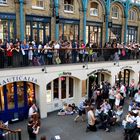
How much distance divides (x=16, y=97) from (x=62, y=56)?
4.29 metres

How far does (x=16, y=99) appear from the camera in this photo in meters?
16.3

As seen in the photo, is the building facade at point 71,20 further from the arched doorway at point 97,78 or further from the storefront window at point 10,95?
the storefront window at point 10,95

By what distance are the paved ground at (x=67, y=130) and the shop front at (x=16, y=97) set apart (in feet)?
2.28

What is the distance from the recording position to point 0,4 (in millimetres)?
16844

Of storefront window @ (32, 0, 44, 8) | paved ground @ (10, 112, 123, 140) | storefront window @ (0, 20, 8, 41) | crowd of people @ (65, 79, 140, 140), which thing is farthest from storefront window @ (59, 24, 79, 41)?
paved ground @ (10, 112, 123, 140)

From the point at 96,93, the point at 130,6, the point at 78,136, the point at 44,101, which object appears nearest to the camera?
the point at 78,136

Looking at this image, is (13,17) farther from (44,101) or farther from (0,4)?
(44,101)

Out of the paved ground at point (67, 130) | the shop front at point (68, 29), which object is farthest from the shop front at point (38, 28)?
the paved ground at point (67, 130)

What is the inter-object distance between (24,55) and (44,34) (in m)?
4.63

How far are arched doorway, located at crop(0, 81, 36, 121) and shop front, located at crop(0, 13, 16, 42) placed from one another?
3685 mm

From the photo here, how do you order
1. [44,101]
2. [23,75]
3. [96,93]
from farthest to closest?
[96,93]
[44,101]
[23,75]

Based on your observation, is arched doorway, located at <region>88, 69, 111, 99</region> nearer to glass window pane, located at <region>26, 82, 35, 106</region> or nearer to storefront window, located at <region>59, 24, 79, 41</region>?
storefront window, located at <region>59, 24, 79, 41</region>

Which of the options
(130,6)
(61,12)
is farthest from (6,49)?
(130,6)

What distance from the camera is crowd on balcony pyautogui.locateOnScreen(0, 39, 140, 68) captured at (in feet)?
49.0
